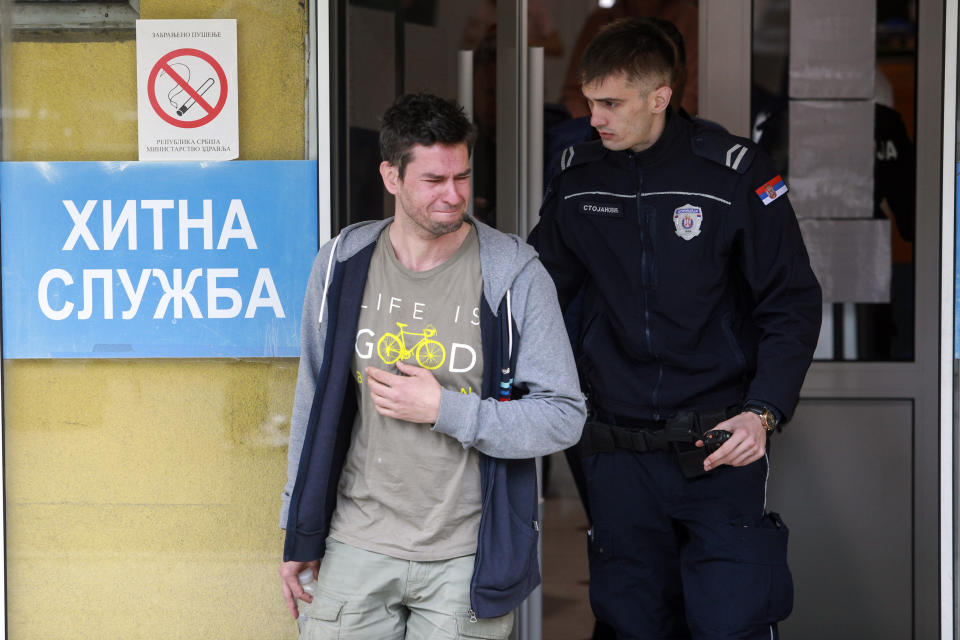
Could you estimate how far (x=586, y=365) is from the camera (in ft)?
9.25

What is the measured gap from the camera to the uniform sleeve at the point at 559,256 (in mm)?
2863

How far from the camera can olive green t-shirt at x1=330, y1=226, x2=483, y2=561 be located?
221 cm

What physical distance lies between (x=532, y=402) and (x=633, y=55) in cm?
95

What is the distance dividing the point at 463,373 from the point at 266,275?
97 centimetres

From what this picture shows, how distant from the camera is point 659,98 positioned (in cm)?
266

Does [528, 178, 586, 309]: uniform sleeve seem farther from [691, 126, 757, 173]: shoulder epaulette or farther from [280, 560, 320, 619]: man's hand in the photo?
[280, 560, 320, 619]: man's hand

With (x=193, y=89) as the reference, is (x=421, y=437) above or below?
below

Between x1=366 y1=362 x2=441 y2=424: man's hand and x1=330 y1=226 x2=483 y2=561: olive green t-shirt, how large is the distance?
3.7 inches

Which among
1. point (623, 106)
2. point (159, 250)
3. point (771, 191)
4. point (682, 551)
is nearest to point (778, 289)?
point (771, 191)

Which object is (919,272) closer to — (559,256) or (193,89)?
(559,256)

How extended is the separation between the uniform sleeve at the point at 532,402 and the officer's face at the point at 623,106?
54 cm

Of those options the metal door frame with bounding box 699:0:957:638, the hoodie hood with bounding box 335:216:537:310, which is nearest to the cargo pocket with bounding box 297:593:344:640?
the hoodie hood with bounding box 335:216:537:310

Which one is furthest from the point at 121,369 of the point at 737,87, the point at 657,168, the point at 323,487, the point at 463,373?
the point at 737,87

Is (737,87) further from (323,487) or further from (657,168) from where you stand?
(323,487)
